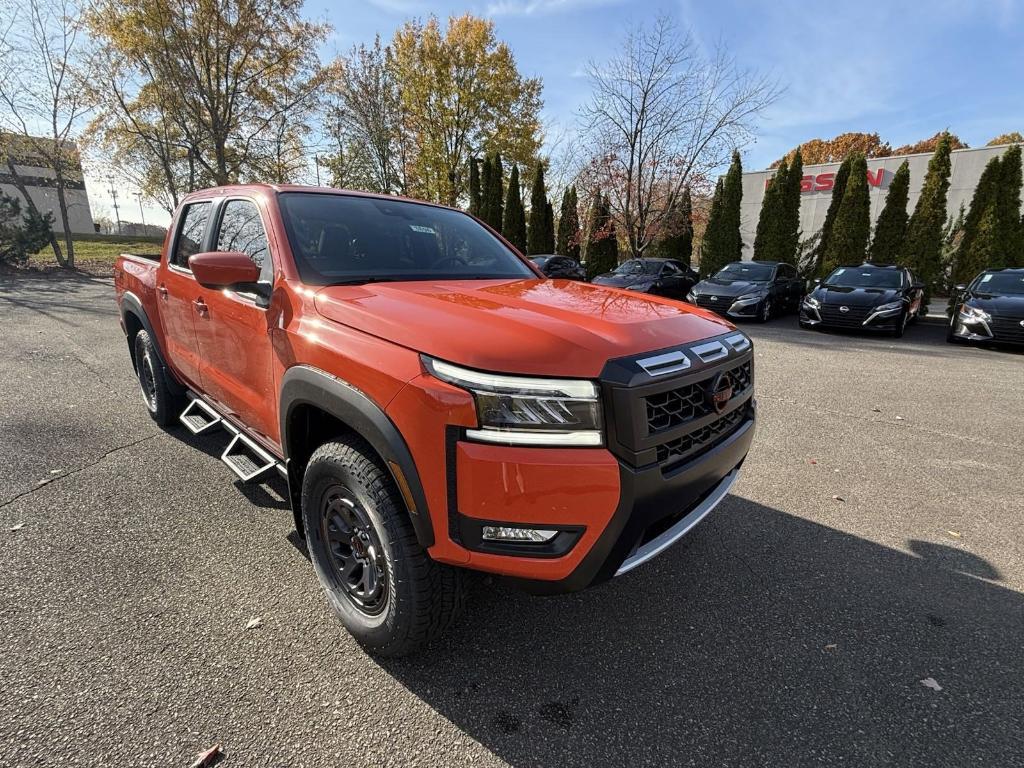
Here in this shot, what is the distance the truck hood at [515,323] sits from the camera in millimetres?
1599

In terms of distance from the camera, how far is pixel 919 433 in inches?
190

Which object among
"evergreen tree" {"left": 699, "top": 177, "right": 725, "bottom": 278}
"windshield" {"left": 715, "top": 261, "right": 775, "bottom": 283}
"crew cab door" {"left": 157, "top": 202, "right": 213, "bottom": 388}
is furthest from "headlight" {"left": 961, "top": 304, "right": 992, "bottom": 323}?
"crew cab door" {"left": 157, "top": 202, "right": 213, "bottom": 388}

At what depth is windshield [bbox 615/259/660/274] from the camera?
14.5m

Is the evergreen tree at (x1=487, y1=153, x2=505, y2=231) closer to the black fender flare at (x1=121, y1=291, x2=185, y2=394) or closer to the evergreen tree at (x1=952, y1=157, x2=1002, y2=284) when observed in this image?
the evergreen tree at (x1=952, y1=157, x2=1002, y2=284)

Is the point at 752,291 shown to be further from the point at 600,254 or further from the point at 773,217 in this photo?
the point at 600,254

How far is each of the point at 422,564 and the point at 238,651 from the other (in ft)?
3.20

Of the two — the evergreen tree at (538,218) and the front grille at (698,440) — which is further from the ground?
the evergreen tree at (538,218)

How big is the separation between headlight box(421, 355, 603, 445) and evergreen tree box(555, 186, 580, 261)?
23498 mm

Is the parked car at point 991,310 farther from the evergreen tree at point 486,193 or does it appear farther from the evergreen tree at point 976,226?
the evergreen tree at point 486,193

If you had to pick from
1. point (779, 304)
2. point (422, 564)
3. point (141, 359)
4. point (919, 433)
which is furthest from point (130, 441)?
point (779, 304)

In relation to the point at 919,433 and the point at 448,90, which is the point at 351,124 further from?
the point at 919,433

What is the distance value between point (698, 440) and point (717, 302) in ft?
37.2

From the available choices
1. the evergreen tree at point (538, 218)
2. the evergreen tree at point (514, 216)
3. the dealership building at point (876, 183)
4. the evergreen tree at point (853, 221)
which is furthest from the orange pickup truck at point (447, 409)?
the evergreen tree at point (514, 216)

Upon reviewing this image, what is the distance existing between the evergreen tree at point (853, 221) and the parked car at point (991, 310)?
5.98m
